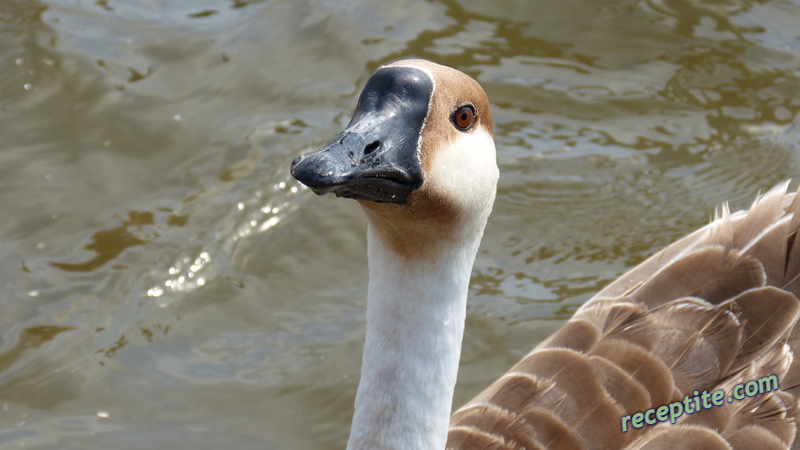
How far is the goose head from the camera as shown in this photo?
2439 millimetres

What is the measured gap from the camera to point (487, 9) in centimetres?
720

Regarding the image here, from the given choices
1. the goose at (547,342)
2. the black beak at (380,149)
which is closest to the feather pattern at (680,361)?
the goose at (547,342)

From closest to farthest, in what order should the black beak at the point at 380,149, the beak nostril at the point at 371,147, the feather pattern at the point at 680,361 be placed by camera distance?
1. the black beak at the point at 380,149
2. the beak nostril at the point at 371,147
3. the feather pattern at the point at 680,361

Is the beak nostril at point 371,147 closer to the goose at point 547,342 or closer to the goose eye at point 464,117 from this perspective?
the goose at point 547,342

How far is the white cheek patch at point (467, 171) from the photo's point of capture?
2691 mm

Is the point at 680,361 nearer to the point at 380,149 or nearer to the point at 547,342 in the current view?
the point at 547,342

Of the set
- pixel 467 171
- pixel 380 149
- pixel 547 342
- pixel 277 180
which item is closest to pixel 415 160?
pixel 380 149

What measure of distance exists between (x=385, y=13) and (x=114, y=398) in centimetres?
369

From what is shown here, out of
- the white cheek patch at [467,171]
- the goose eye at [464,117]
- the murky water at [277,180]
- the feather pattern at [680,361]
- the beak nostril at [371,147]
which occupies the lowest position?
the murky water at [277,180]

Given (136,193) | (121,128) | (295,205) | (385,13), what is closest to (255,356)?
(295,205)

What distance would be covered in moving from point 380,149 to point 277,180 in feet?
11.1

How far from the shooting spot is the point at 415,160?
2.59 m

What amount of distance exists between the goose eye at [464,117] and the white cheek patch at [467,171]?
3 centimetres

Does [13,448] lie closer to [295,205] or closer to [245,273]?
[245,273]
